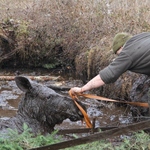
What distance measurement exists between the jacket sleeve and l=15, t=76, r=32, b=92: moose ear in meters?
1.56

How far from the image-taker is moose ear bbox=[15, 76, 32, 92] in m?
5.44

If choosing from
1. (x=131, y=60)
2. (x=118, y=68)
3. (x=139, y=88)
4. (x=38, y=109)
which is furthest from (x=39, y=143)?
(x=139, y=88)

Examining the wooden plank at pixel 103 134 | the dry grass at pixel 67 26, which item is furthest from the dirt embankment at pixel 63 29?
the wooden plank at pixel 103 134

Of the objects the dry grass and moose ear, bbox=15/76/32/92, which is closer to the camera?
moose ear, bbox=15/76/32/92

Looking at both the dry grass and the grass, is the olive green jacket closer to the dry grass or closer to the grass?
the grass

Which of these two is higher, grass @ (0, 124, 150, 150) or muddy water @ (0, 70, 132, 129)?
grass @ (0, 124, 150, 150)

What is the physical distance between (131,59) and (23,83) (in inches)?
80.6

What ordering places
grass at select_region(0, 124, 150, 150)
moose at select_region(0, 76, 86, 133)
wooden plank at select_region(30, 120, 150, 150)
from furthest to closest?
moose at select_region(0, 76, 86, 133) → grass at select_region(0, 124, 150, 150) → wooden plank at select_region(30, 120, 150, 150)

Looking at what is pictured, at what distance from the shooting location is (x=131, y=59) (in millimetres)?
4438

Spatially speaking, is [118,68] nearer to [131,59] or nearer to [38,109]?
[131,59]

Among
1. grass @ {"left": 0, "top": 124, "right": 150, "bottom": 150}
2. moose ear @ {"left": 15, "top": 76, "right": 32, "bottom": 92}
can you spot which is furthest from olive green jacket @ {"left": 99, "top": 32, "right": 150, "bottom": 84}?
moose ear @ {"left": 15, "top": 76, "right": 32, "bottom": 92}

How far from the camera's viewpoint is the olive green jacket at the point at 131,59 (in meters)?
4.43

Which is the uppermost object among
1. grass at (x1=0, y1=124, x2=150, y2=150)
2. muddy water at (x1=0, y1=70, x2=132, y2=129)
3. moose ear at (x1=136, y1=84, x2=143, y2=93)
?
moose ear at (x1=136, y1=84, x2=143, y2=93)

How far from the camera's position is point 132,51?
14.5 ft
